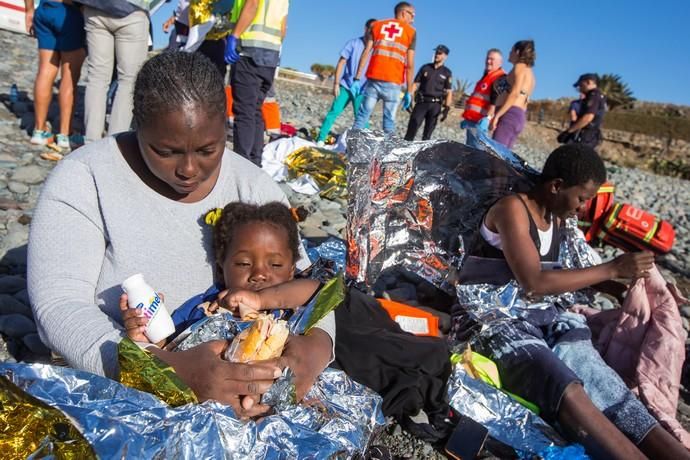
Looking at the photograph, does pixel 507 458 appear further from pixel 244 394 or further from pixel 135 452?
pixel 135 452

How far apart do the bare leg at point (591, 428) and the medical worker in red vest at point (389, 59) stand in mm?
5244

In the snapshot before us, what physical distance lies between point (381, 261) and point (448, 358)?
98 centimetres

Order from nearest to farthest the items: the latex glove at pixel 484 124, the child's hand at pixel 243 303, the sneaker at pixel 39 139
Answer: the child's hand at pixel 243 303 → the sneaker at pixel 39 139 → the latex glove at pixel 484 124

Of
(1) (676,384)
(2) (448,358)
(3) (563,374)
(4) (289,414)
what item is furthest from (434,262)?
(4) (289,414)

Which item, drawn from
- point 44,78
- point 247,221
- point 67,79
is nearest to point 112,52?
point 67,79

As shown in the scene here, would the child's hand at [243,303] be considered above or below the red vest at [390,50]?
below

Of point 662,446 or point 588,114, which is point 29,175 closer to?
point 662,446

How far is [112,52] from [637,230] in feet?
14.8

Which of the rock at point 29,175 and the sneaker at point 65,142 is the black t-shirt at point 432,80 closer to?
the sneaker at point 65,142

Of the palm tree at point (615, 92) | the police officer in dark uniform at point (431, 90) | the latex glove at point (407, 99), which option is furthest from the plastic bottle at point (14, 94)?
the palm tree at point (615, 92)

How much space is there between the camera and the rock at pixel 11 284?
2887 millimetres

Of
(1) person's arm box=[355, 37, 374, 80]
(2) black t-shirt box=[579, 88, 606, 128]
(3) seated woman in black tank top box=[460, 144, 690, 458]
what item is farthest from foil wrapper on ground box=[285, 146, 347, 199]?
(2) black t-shirt box=[579, 88, 606, 128]

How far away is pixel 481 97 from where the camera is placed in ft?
23.7

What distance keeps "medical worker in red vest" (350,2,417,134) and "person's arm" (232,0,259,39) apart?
2.62 meters
